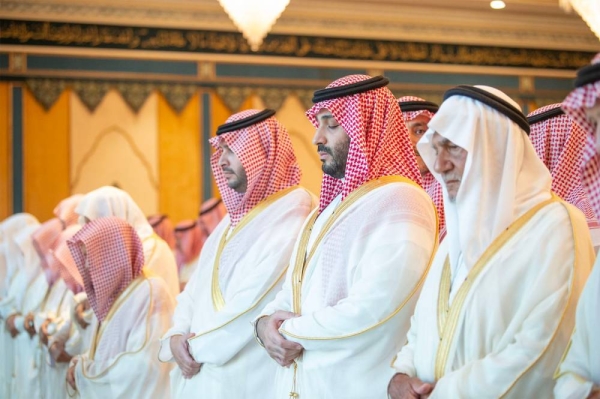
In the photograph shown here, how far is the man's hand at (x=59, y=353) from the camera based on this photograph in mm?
5539

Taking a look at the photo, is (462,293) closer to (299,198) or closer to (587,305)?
(587,305)

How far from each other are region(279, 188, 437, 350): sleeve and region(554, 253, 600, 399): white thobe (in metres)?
0.82

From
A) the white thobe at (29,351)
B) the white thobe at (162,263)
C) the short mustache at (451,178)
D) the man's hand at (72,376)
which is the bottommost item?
the white thobe at (29,351)

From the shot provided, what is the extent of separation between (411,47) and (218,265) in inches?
285

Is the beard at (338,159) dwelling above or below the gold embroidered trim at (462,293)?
above

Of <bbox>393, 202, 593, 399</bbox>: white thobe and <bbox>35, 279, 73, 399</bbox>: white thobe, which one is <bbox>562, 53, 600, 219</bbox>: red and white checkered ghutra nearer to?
<bbox>393, 202, 593, 399</bbox>: white thobe

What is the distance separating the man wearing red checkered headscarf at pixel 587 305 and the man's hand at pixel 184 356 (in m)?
1.95

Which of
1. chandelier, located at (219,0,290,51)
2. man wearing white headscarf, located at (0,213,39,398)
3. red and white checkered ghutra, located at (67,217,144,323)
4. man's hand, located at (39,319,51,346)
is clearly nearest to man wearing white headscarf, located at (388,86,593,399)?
red and white checkered ghutra, located at (67,217,144,323)

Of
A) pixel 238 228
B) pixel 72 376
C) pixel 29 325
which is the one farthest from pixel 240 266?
pixel 29 325

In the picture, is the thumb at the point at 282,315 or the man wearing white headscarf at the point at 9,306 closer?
the thumb at the point at 282,315

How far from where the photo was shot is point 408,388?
262cm

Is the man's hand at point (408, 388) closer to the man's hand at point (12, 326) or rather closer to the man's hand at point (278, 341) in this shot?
the man's hand at point (278, 341)

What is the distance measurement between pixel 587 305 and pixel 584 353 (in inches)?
4.4

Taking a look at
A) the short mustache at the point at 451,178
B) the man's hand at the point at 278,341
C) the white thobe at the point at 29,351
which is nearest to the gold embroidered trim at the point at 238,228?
the man's hand at the point at 278,341
